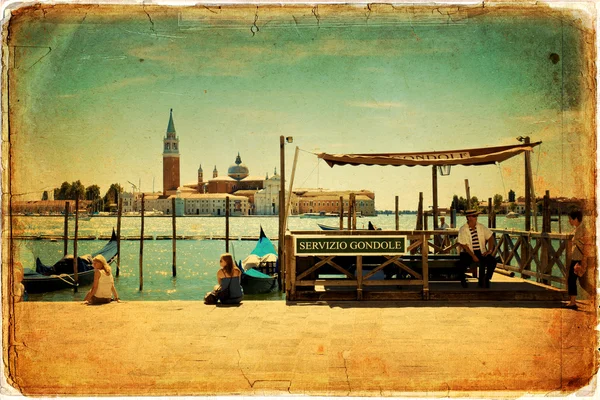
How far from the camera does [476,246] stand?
27.0 feet

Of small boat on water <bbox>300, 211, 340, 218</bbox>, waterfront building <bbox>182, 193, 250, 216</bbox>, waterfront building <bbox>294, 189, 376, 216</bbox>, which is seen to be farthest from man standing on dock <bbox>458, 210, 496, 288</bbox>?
waterfront building <bbox>182, 193, 250, 216</bbox>

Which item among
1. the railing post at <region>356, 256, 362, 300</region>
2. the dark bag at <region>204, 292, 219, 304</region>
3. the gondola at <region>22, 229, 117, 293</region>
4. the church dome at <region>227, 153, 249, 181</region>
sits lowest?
the gondola at <region>22, 229, 117, 293</region>

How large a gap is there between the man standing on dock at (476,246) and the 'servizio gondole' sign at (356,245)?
947 millimetres

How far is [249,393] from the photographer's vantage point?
4.40m

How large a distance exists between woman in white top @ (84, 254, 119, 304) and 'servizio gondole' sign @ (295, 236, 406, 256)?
2609 millimetres

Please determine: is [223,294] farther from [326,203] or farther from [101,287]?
[326,203]

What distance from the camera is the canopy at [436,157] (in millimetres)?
8656

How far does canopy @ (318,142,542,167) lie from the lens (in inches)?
341

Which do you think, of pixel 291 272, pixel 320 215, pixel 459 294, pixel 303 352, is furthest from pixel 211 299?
pixel 320 215

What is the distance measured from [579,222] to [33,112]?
6.13 metres

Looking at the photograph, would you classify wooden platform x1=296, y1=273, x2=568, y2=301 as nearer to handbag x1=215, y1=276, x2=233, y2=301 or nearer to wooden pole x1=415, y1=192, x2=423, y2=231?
handbag x1=215, y1=276, x2=233, y2=301

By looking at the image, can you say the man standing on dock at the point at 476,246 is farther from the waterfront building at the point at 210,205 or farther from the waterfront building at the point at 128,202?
the waterfront building at the point at 210,205

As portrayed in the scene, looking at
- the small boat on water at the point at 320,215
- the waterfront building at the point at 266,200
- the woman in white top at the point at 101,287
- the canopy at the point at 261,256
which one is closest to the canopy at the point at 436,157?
the woman in white top at the point at 101,287

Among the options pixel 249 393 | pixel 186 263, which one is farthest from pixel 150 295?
pixel 249 393
